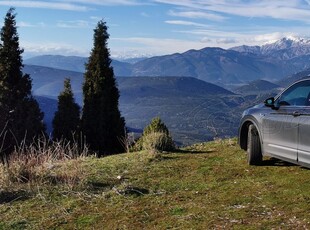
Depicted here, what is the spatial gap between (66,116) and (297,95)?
→ 63.6ft

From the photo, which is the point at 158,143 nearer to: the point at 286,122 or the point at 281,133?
the point at 281,133

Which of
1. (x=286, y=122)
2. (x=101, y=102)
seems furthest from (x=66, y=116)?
(x=286, y=122)

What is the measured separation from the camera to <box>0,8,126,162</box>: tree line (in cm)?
2359

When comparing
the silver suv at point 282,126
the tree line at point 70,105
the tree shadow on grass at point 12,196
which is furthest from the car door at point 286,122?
the tree line at point 70,105

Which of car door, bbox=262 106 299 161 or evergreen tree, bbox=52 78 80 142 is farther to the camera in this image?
evergreen tree, bbox=52 78 80 142

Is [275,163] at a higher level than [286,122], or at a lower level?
lower

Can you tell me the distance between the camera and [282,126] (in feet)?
23.0

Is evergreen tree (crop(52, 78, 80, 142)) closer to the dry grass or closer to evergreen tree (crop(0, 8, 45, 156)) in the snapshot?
evergreen tree (crop(0, 8, 45, 156))

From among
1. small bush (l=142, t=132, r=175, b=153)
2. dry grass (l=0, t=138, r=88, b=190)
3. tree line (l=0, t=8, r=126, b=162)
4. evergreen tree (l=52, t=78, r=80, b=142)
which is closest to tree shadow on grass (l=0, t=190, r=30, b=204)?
dry grass (l=0, t=138, r=88, b=190)

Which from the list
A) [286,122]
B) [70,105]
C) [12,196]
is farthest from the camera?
[70,105]

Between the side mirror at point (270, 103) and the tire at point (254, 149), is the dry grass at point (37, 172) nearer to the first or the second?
the tire at point (254, 149)

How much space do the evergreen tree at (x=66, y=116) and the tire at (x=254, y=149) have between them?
17560mm

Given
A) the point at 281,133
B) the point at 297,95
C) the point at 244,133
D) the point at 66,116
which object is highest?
the point at 297,95

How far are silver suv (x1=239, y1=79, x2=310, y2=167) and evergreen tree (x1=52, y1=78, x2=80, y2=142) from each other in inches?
694
